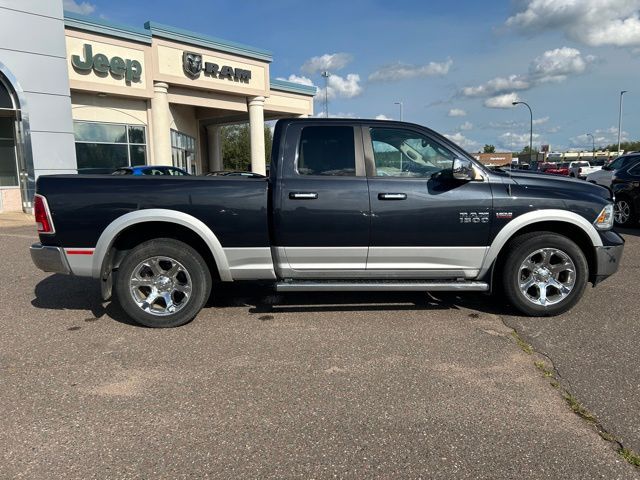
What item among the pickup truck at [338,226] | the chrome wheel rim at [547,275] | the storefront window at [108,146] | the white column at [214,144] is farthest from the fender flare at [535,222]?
the white column at [214,144]

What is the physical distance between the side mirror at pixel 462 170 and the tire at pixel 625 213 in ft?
27.2

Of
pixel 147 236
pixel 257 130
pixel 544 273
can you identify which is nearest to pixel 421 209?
pixel 544 273

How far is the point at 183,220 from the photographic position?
456 centimetres

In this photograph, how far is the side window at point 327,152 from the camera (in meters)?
4.80

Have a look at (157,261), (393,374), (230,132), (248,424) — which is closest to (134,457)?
(248,424)

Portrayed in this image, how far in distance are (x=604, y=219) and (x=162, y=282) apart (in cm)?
441

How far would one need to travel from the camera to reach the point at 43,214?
4512 millimetres

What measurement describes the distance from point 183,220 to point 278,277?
1.07 m

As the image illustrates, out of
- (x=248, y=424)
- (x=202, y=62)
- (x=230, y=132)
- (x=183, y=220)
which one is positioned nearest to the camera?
(x=248, y=424)

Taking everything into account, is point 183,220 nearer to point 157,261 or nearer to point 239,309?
point 157,261

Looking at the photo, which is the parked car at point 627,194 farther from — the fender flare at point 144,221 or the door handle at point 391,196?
the fender flare at point 144,221

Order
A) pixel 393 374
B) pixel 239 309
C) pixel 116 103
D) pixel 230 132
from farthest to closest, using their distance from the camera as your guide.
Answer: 1. pixel 230 132
2. pixel 116 103
3. pixel 239 309
4. pixel 393 374

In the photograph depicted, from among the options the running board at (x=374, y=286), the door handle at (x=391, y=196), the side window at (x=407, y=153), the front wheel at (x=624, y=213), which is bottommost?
the running board at (x=374, y=286)

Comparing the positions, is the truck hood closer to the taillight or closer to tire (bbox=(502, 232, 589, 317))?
tire (bbox=(502, 232, 589, 317))
